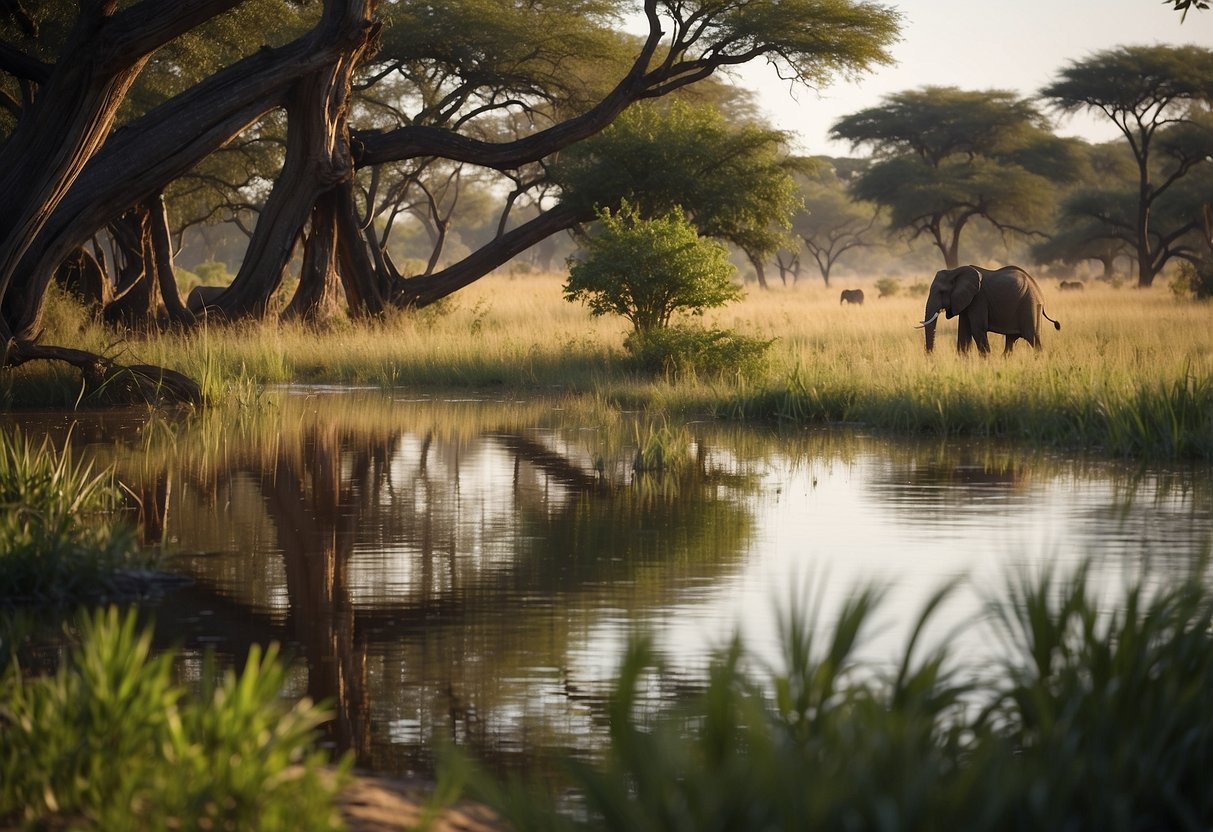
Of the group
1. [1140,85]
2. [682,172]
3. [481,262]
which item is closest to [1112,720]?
[682,172]

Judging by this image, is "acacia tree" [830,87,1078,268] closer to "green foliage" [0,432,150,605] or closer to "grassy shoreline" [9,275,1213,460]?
"grassy shoreline" [9,275,1213,460]

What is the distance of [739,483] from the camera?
10492mm

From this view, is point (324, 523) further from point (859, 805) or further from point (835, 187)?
point (835, 187)

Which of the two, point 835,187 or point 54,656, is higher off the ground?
point 835,187

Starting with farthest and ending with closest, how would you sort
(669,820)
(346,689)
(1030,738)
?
1. (346,689)
2. (1030,738)
3. (669,820)

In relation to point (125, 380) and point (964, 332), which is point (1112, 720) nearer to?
point (125, 380)

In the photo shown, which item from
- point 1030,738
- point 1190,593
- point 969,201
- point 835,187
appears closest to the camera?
point 1030,738

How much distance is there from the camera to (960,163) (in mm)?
46938

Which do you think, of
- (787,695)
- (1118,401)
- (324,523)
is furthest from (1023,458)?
(787,695)

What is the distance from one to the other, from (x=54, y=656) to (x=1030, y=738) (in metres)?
3.24

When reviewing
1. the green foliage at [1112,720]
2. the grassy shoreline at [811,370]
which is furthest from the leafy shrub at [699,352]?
the green foliage at [1112,720]

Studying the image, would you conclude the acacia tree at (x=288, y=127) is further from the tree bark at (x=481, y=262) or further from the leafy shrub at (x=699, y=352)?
the leafy shrub at (x=699, y=352)

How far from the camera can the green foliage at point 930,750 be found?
A: 3.08 meters

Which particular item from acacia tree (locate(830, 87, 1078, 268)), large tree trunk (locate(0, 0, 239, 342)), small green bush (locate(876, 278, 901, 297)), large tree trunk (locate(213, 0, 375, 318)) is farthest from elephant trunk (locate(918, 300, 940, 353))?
acacia tree (locate(830, 87, 1078, 268))
